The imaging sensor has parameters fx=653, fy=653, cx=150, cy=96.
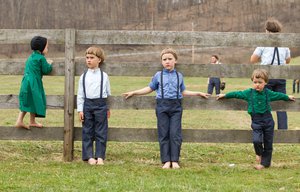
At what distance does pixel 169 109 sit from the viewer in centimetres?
741

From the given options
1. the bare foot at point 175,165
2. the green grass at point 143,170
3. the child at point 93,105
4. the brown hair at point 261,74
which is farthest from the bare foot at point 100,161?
the brown hair at point 261,74

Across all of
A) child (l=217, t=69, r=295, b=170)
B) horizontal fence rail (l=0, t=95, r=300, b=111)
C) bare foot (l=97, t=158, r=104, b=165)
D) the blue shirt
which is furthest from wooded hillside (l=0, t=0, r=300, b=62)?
child (l=217, t=69, r=295, b=170)

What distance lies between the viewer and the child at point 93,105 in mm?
7496

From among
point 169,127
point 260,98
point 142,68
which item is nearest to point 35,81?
point 142,68

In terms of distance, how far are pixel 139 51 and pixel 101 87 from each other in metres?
26.7

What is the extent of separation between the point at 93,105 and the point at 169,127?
0.91 meters

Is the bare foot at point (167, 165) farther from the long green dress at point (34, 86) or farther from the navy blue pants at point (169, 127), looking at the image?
the long green dress at point (34, 86)

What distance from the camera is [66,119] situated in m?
7.70

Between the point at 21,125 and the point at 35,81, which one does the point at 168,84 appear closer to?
the point at 35,81

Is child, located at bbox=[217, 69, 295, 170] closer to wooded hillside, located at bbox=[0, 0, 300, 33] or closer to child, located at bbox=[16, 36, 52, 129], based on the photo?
child, located at bbox=[16, 36, 52, 129]

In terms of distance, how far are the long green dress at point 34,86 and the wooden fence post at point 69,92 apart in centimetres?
23

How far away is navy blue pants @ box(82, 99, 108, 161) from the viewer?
7512 mm

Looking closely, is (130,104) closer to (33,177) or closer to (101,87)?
(101,87)

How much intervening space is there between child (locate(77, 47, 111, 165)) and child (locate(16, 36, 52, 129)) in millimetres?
450
